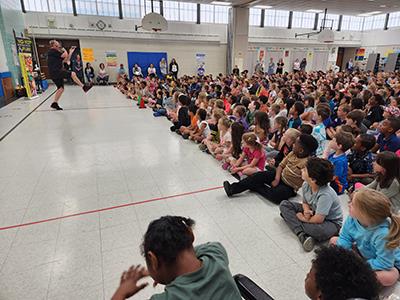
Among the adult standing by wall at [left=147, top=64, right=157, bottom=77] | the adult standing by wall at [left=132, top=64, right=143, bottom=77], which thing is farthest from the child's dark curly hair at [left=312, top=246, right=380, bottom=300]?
the adult standing by wall at [left=132, top=64, right=143, bottom=77]

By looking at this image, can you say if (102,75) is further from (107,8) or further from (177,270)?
(177,270)

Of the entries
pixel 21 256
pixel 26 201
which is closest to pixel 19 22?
pixel 26 201

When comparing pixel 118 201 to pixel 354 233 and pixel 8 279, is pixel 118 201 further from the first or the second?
pixel 354 233

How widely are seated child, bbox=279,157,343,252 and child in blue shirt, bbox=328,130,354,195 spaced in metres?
0.75

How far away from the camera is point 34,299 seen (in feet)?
5.33

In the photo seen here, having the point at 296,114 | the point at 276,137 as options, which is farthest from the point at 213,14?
the point at 276,137

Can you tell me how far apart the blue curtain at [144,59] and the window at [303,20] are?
9.45 meters

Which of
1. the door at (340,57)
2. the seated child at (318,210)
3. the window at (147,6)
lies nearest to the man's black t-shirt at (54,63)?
the seated child at (318,210)

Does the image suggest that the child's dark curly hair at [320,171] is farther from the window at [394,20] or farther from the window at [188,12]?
the window at [394,20]

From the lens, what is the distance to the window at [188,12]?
15.1 metres

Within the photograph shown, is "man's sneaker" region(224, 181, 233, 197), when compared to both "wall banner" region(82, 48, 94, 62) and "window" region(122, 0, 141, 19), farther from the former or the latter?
"window" region(122, 0, 141, 19)

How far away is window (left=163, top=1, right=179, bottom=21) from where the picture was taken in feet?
48.4

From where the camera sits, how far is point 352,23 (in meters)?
19.6

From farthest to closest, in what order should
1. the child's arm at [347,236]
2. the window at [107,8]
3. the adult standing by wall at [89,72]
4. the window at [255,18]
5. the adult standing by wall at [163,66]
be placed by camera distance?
the window at [255,18], the adult standing by wall at [163,66], the adult standing by wall at [89,72], the window at [107,8], the child's arm at [347,236]
